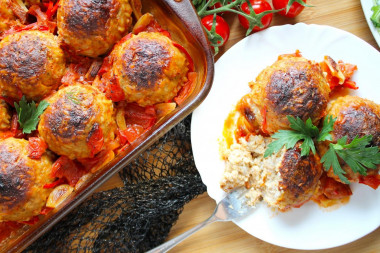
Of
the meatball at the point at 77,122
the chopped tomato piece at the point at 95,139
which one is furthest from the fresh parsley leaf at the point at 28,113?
the chopped tomato piece at the point at 95,139

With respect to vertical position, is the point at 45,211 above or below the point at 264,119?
below

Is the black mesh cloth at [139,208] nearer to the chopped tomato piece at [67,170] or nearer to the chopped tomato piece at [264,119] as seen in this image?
the chopped tomato piece at [67,170]

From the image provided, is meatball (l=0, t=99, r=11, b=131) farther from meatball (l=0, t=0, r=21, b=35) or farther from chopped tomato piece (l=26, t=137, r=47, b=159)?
meatball (l=0, t=0, r=21, b=35)

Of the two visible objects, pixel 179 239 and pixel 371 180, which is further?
pixel 179 239

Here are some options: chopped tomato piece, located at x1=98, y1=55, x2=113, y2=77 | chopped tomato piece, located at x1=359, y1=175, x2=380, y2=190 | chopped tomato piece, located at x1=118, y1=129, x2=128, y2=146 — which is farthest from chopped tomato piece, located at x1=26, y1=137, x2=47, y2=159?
chopped tomato piece, located at x1=359, y1=175, x2=380, y2=190

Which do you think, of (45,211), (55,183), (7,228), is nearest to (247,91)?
(55,183)

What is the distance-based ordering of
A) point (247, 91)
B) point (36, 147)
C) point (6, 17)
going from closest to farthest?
point (36, 147) → point (6, 17) → point (247, 91)

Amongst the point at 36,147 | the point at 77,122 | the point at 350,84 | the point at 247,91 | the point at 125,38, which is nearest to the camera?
the point at 77,122

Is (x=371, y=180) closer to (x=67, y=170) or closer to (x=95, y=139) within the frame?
(x=95, y=139)
